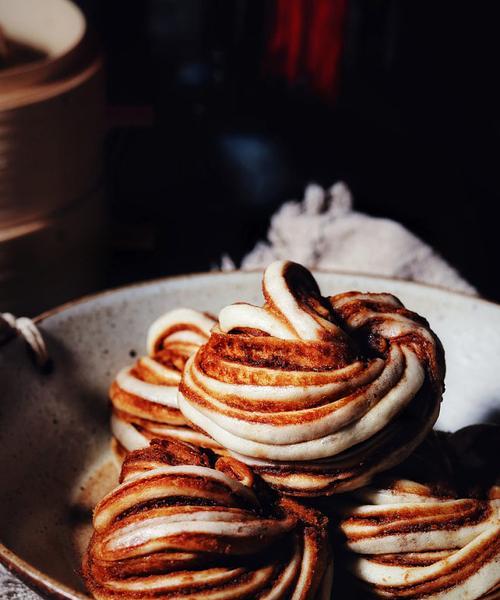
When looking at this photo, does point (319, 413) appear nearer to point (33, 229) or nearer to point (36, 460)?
point (36, 460)

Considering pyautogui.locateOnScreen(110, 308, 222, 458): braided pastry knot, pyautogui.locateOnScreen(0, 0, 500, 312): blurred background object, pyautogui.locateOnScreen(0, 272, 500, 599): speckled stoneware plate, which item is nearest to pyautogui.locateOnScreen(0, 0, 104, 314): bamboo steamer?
pyautogui.locateOnScreen(0, 0, 500, 312): blurred background object

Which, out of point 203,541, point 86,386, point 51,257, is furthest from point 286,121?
point 203,541

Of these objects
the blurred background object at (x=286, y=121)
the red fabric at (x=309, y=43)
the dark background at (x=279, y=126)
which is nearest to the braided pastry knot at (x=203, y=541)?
the blurred background object at (x=286, y=121)

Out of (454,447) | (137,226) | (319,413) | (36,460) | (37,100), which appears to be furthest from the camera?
(137,226)

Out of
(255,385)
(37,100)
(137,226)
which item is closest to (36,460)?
(255,385)

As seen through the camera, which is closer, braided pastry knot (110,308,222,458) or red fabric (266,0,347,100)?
braided pastry knot (110,308,222,458)

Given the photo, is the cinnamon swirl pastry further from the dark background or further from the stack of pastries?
the dark background
